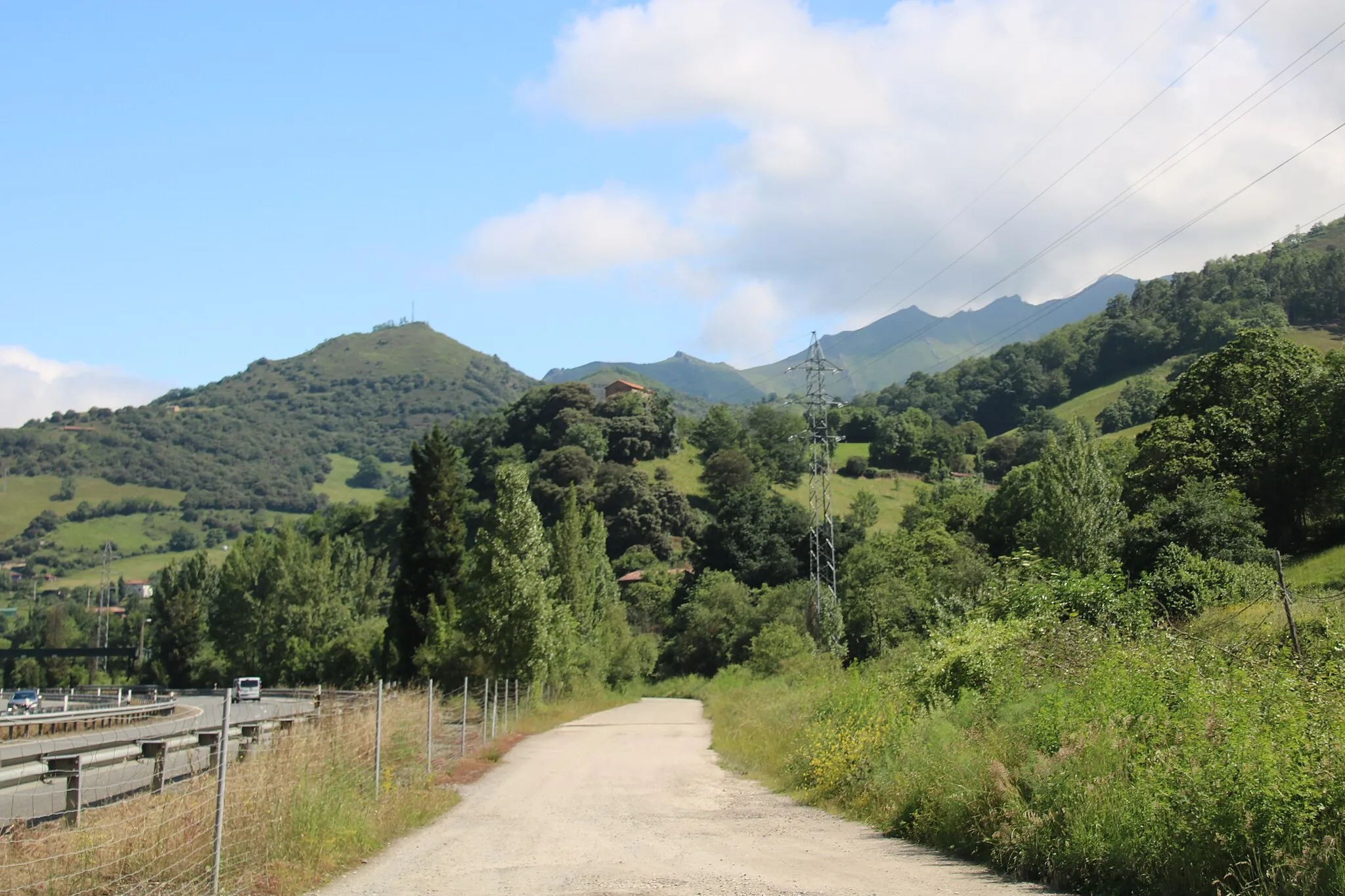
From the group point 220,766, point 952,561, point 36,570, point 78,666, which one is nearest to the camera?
point 220,766

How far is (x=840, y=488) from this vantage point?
125812mm

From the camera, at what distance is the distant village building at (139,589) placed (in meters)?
158

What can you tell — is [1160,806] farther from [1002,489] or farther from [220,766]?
[1002,489]

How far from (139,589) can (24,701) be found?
12347 cm

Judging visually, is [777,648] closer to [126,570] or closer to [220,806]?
[220,806]

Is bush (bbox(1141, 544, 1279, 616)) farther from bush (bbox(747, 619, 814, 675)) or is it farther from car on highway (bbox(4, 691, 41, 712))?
car on highway (bbox(4, 691, 41, 712))

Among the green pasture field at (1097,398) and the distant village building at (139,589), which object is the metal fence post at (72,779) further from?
the distant village building at (139,589)

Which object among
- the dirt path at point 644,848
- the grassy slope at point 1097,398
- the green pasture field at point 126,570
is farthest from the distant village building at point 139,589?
the dirt path at point 644,848

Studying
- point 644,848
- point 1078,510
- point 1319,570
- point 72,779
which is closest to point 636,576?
point 1078,510

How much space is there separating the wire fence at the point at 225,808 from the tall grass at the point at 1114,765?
21.3ft

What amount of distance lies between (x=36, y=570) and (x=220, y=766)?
8190 inches

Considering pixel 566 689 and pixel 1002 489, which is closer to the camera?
pixel 566 689

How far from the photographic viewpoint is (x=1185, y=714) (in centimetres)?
940

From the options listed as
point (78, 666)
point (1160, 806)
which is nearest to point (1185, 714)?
point (1160, 806)
